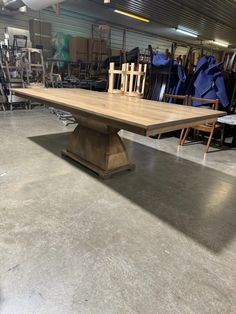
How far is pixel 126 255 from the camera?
146cm

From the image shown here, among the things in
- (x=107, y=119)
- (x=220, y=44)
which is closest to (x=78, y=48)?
(x=107, y=119)

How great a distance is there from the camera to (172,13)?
7418 mm

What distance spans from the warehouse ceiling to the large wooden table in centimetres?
547

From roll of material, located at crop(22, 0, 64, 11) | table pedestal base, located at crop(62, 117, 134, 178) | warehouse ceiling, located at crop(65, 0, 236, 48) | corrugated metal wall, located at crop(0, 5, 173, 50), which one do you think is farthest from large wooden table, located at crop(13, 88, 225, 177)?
corrugated metal wall, located at crop(0, 5, 173, 50)

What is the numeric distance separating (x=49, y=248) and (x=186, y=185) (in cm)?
150

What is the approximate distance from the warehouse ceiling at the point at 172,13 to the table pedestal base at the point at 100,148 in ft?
18.1

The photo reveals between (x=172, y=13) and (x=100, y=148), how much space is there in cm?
692

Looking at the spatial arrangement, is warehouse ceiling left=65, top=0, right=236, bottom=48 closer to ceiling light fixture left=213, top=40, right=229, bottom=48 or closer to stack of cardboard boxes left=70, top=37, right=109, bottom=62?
stack of cardboard boxes left=70, top=37, right=109, bottom=62

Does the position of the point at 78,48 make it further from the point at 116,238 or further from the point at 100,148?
the point at 116,238

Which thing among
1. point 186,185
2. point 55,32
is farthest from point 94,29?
point 186,185

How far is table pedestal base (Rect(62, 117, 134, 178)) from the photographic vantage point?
2418 millimetres

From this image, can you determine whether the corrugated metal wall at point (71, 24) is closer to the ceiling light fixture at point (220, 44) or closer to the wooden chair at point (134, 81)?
the ceiling light fixture at point (220, 44)

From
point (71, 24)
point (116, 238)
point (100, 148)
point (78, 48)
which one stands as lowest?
point (116, 238)

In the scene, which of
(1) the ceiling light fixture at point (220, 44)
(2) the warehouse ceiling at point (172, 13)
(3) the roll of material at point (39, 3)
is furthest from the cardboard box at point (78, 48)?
(1) the ceiling light fixture at point (220, 44)
